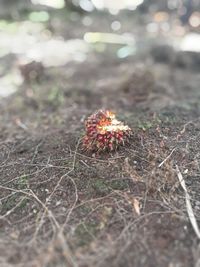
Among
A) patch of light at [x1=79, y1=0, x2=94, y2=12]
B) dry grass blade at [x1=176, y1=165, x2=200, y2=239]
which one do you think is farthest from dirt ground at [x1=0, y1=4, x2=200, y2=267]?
patch of light at [x1=79, y1=0, x2=94, y2=12]

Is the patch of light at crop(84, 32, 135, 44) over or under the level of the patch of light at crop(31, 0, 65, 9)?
under

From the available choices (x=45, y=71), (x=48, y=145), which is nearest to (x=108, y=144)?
(x=48, y=145)

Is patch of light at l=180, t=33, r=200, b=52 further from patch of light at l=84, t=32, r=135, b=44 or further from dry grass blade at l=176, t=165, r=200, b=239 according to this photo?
dry grass blade at l=176, t=165, r=200, b=239

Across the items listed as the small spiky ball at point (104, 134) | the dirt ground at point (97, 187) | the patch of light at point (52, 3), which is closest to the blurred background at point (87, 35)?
the patch of light at point (52, 3)

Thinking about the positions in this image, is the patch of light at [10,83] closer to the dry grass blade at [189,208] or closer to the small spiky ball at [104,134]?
the small spiky ball at [104,134]

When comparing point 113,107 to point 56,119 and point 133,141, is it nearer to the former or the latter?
point 56,119

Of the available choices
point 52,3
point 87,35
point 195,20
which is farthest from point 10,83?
point 195,20
